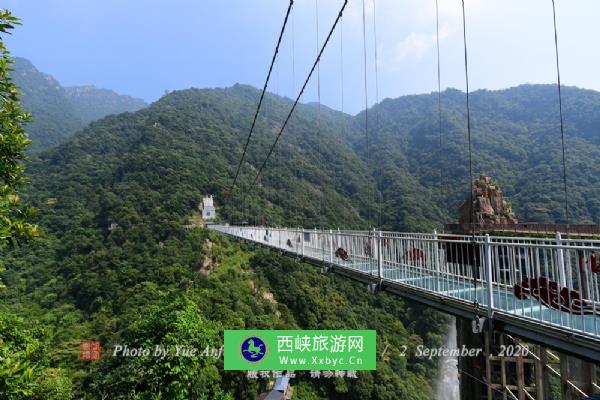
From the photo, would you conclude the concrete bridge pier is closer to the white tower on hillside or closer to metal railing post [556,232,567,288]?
metal railing post [556,232,567,288]

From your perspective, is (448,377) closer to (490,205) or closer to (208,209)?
(490,205)

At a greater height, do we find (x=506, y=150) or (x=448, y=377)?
(x=506, y=150)

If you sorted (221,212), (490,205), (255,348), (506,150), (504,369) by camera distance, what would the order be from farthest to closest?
(506,150)
(221,212)
(490,205)
(504,369)
(255,348)

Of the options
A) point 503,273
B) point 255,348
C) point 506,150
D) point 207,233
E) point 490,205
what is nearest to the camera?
point 503,273

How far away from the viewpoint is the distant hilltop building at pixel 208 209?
38.9 metres

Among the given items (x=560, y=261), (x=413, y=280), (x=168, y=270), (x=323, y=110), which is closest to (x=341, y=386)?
(x=168, y=270)

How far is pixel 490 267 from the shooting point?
10.7ft

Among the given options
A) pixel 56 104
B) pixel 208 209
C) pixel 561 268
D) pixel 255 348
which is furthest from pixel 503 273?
pixel 56 104

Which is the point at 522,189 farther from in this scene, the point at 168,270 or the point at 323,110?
the point at 323,110

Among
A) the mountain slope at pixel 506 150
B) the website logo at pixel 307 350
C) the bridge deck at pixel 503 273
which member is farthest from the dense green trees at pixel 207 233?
the bridge deck at pixel 503 273

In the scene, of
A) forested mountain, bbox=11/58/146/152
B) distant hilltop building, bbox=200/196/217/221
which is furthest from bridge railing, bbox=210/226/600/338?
forested mountain, bbox=11/58/146/152

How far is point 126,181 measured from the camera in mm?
40844

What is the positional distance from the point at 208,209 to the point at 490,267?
38.3 meters

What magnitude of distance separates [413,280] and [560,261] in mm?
2173
